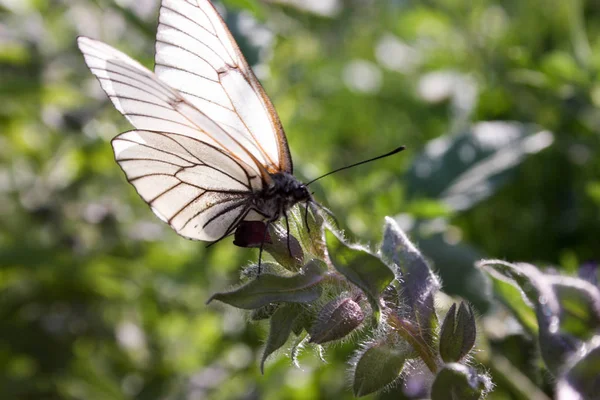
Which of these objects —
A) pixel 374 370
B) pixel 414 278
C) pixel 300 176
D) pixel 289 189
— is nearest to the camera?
pixel 374 370

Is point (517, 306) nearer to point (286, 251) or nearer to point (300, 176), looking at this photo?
point (286, 251)

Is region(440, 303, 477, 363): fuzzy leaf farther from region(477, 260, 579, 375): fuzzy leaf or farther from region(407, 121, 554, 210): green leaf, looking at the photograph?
region(407, 121, 554, 210): green leaf

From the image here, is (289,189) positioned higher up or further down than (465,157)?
higher up

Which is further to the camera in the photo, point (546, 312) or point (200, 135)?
point (200, 135)

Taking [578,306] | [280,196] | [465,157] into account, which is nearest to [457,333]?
[578,306]

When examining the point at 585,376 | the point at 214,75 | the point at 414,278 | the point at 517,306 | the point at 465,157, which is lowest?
the point at 465,157

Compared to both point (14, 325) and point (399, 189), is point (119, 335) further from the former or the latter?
point (399, 189)

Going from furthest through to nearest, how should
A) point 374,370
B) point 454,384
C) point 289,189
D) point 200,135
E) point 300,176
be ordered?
point 300,176 → point 200,135 → point 289,189 → point 374,370 → point 454,384

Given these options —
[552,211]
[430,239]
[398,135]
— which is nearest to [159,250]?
[398,135]
